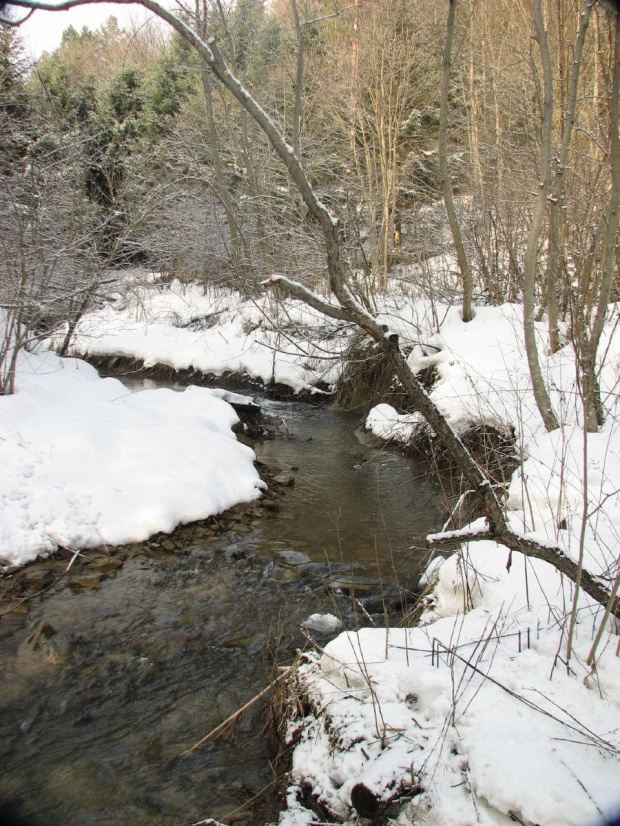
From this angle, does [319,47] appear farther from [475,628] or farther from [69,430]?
[475,628]

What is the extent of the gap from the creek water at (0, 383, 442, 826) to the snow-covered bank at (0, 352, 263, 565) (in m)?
0.51

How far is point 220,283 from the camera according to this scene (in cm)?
1767

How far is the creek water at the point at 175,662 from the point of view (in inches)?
95.1

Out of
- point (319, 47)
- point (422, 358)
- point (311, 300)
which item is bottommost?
point (422, 358)

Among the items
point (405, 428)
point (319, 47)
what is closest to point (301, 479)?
point (405, 428)

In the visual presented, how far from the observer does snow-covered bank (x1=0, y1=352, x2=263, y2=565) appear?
4.62 metres

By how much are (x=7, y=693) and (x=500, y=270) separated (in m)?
9.95

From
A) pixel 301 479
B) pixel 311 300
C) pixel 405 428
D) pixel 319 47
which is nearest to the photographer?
pixel 311 300

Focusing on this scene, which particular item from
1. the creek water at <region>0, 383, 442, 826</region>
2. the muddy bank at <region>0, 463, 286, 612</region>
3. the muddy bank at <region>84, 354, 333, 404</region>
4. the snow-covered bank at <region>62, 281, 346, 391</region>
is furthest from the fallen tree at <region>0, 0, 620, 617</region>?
the muddy bank at <region>84, 354, 333, 404</region>

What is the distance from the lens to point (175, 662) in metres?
3.33

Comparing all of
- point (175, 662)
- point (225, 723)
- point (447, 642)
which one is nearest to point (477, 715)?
point (447, 642)

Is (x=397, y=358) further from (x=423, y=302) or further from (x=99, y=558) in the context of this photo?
(x=423, y=302)

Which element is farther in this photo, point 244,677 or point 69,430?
point 69,430

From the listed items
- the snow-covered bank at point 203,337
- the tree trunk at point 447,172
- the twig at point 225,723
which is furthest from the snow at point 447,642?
the snow-covered bank at point 203,337
